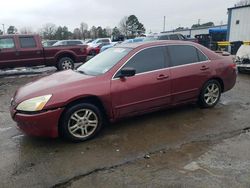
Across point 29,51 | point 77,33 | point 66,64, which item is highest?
point 77,33

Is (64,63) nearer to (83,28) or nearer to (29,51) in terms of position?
(29,51)

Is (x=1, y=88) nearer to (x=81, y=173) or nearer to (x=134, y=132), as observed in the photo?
(x=134, y=132)

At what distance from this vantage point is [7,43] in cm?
1124

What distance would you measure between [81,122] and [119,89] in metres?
0.84

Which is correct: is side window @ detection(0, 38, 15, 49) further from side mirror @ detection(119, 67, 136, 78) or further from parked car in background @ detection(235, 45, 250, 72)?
parked car in background @ detection(235, 45, 250, 72)

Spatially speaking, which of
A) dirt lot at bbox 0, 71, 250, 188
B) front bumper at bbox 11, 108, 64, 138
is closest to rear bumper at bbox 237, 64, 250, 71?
dirt lot at bbox 0, 71, 250, 188

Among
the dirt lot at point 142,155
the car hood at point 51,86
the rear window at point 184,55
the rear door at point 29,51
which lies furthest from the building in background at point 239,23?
the car hood at point 51,86

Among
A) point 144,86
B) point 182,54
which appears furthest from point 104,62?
point 182,54

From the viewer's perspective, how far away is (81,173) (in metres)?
3.38

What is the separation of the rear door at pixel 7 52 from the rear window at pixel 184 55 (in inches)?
329

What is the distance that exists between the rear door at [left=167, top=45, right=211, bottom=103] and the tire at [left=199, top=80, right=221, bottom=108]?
6.2 inches

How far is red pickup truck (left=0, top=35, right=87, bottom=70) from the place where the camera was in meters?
11.2

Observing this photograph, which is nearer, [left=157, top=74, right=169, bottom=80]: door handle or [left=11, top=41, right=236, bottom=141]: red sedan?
[left=11, top=41, right=236, bottom=141]: red sedan

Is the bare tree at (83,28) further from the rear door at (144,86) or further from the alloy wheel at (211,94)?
the rear door at (144,86)
